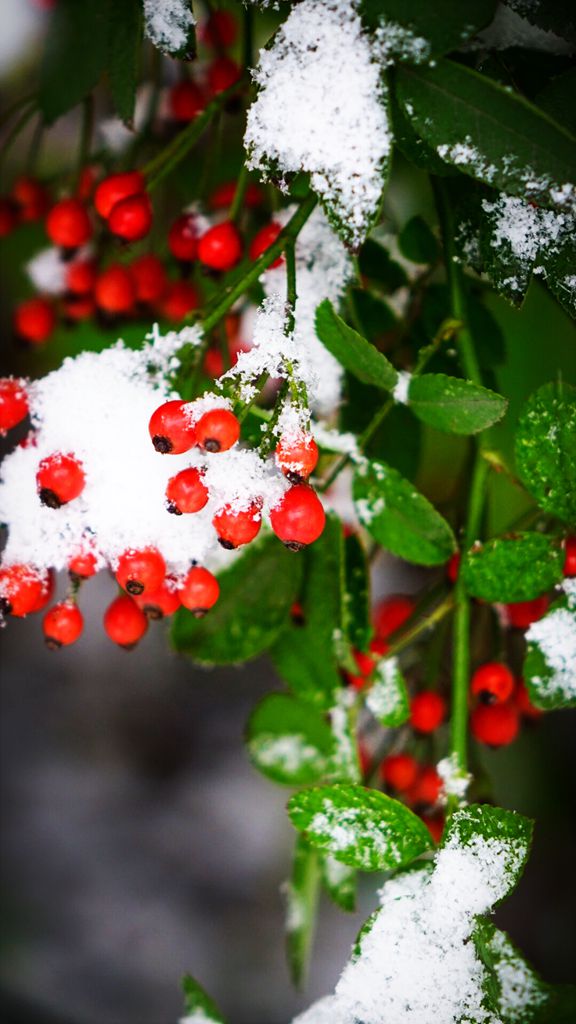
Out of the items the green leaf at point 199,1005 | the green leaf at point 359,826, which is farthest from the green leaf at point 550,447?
the green leaf at point 199,1005

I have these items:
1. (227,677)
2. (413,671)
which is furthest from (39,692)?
(413,671)

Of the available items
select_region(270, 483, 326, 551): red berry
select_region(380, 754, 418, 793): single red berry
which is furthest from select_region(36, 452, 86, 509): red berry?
select_region(380, 754, 418, 793): single red berry

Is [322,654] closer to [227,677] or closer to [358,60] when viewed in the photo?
[358,60]

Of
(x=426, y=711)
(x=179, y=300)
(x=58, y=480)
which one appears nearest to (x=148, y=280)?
(x=179, y=300)

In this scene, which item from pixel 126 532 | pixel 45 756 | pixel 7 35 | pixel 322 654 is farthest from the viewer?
pixel 45 756

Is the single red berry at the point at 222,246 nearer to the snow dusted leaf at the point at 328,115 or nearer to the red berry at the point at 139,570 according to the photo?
the snow dusted leaf at the point at 328,115

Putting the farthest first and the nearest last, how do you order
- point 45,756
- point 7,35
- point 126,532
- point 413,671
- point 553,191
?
point 45,756 < point 7,35 < point 413,671 < point 126,532 < point 553,191

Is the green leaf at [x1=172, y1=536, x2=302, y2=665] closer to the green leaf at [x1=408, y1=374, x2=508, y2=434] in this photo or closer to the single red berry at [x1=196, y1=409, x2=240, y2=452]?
the green leaf at [x1=408, y1=374, x2=508, y2=434]
